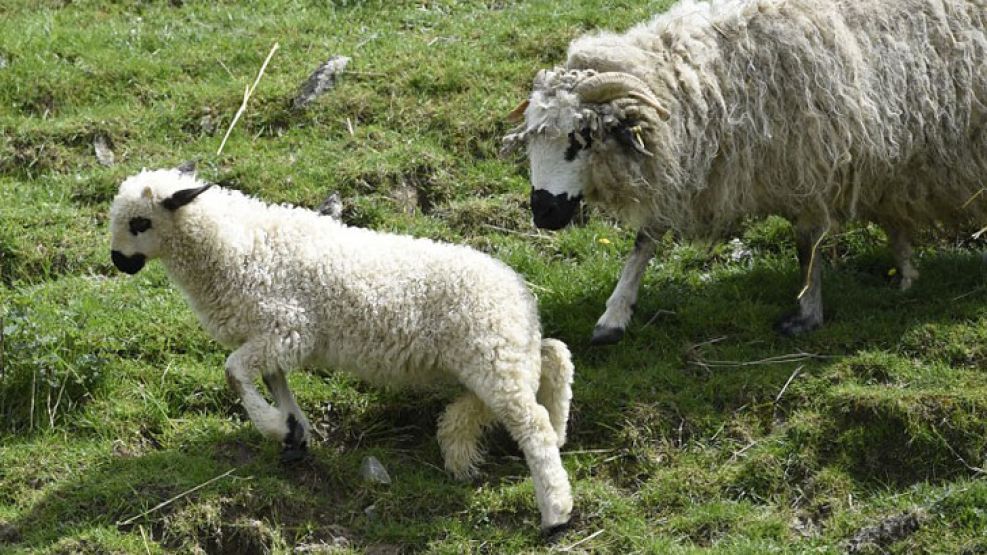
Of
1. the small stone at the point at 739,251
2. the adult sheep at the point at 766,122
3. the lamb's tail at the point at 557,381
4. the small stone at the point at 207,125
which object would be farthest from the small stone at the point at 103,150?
the small stone at the point at 739,251

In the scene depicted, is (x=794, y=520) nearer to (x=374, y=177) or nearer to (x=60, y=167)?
(x=374, y=177)

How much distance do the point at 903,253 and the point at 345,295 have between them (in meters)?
3.68

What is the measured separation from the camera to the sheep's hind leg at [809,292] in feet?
26.1

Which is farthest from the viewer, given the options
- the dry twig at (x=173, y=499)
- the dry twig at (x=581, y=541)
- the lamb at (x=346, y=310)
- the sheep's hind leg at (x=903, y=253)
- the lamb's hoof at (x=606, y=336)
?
the sheep's hind leg at (x=903, y=253)

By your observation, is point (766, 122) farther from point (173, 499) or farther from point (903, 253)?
point (173, 499)

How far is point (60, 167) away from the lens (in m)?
9.58

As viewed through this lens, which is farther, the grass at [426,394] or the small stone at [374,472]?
the small stone at [374,472]

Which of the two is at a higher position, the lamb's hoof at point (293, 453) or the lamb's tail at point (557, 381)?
the lamb's tail at point (557, 381)

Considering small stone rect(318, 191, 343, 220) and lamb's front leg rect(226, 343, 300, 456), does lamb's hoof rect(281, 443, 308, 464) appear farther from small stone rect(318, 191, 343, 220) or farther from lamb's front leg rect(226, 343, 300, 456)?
small stone rect(318, 191, 343, 220)

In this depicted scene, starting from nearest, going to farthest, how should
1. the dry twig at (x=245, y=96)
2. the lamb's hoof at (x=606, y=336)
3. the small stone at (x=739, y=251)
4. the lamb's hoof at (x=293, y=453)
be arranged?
the lamb's hoof at (x=293, y=453) < the lamb's hoof at (x=606, y=336) < the small stone at (x=739, y=251) < the dry twig at (x=245, y=96)

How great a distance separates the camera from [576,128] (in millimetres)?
7270

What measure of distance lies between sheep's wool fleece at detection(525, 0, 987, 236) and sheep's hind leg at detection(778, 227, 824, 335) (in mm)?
127

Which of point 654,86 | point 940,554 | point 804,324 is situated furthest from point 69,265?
point 940,554

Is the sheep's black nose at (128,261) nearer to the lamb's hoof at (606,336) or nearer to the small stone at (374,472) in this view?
the small stone at (374,472)
